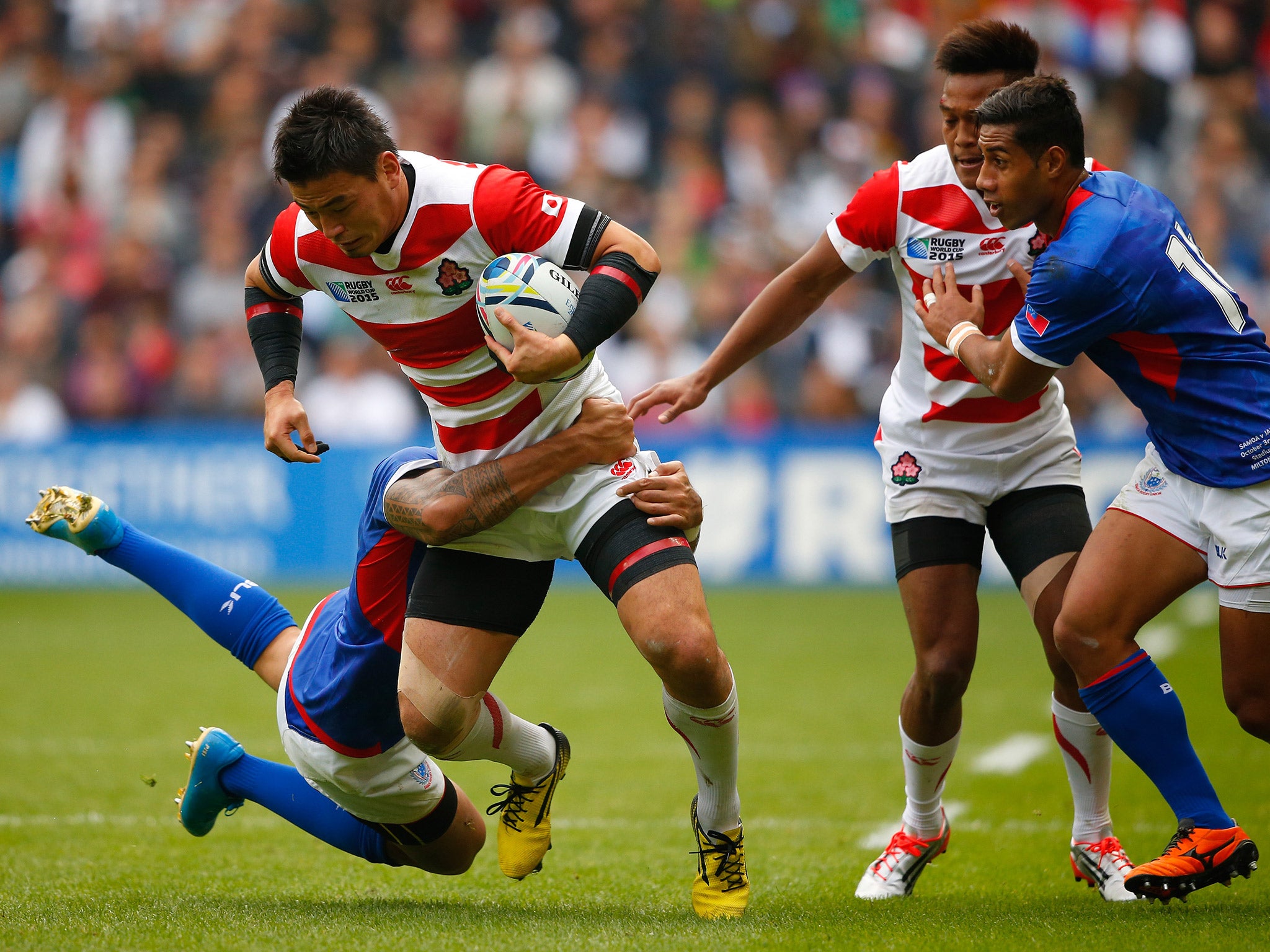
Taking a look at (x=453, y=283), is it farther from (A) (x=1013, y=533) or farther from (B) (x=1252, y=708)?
(B) (x=1252, y=708)

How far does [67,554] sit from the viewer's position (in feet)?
41.8

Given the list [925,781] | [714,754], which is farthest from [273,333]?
[925,781]

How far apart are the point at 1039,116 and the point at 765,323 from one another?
1.29m

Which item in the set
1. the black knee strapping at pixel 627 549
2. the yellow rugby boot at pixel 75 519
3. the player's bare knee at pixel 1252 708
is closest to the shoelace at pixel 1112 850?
the player's bare knee at pixel 1252 708

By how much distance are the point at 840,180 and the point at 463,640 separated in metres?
11.6

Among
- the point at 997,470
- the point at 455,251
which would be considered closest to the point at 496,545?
the point at 455,251

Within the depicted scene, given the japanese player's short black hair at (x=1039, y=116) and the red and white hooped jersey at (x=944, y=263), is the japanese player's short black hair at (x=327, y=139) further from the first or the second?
the japanese player's short black hair at (x=1039, y=116)

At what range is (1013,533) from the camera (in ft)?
15.3

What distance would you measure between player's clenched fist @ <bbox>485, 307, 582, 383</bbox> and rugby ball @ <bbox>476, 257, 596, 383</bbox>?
0.19 ft

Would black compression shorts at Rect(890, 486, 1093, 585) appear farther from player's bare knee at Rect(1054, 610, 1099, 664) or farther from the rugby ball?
the rugby ball

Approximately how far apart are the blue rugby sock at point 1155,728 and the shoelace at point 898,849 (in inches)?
37.8

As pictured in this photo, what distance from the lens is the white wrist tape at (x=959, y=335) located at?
168 inches

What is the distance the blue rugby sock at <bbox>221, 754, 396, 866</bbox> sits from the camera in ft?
15.4

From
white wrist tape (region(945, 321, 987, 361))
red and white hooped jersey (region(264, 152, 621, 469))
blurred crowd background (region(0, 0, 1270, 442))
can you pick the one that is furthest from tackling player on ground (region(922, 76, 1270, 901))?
blurred crowd background (region(0, 0, 1270, 442))
